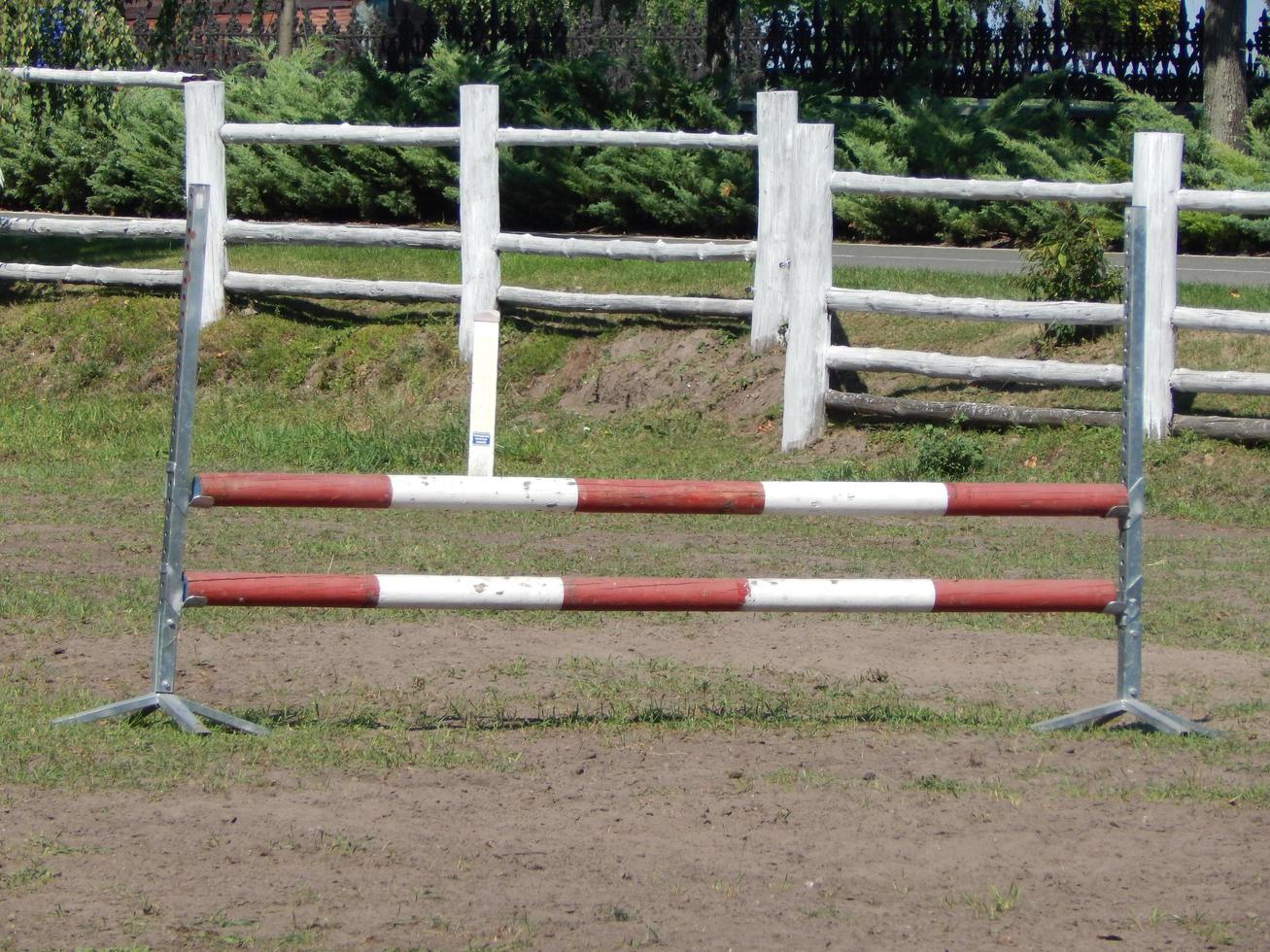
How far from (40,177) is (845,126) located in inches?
404

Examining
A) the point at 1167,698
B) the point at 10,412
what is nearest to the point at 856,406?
the point at 1167,698

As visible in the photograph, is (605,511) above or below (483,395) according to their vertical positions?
below

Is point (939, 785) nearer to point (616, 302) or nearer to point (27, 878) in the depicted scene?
point (27, 878)

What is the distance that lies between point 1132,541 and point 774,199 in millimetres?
7251

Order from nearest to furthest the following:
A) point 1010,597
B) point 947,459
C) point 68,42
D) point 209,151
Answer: point 1010,597 → point 947,459 → point 209,151 → point 68,42

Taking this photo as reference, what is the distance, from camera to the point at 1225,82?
21828 mm

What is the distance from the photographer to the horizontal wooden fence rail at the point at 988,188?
423 inches

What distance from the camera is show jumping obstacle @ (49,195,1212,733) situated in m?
5.19

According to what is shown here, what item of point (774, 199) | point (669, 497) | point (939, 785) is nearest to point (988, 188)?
point (774, 199)

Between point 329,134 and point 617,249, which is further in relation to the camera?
point 329,134

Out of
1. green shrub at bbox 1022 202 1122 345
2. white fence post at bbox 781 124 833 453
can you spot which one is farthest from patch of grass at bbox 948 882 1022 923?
green shrub at bbox 1022 202 1122 345

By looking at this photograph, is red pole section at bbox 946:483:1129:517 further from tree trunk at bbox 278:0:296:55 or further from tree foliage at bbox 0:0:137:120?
tree trunk at bbox 278:0:296:55

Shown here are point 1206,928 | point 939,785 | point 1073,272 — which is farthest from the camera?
point 1073,272

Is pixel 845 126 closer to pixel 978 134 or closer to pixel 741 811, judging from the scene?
pixel 978 134
